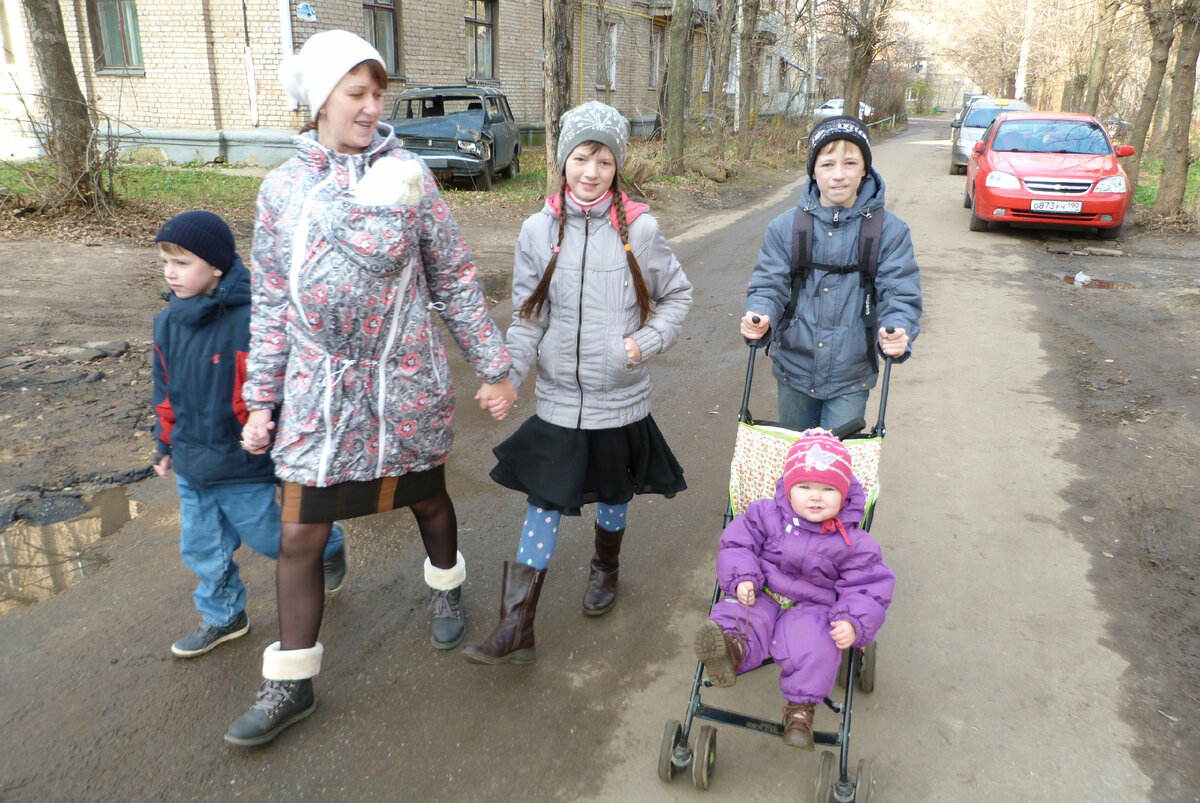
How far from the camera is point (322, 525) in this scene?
107 inches

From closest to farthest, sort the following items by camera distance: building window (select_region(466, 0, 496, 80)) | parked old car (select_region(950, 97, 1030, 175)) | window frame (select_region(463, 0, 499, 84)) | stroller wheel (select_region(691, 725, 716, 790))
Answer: stroller wheel (select_region(691, 725, 716, 790))
parked old car (select_region(950, 97, 1030, 175))
window frame (select_region(463, 0, 499, 84))
building window (select_region(466, 0, 496, 80))

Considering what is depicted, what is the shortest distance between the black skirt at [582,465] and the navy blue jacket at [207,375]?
914 millimetres

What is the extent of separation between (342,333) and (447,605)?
1.23m

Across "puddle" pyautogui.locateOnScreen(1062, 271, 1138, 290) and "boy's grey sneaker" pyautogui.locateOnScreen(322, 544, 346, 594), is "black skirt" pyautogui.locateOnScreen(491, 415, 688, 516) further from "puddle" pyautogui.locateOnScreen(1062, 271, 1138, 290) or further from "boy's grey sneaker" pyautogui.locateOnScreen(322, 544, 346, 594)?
"puddle" pyautogui.locateOnScreen(1062, 271, 1138, 290)

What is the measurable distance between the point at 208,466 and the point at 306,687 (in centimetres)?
81

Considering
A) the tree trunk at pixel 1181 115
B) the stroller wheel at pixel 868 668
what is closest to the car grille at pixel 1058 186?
the tree trunk at pixel 1181 115

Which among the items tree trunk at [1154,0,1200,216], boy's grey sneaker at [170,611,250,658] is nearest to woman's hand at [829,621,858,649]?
boy's grey sneaker at [170,611,250,658]

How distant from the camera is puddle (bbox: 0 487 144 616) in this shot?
A: 3.51m

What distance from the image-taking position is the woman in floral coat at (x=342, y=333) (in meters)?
2.46

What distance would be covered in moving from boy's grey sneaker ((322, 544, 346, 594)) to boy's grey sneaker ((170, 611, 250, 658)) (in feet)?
1.22

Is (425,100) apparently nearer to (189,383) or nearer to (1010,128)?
(1010,128)

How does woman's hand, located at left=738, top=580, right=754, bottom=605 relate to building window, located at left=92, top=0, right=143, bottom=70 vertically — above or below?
below

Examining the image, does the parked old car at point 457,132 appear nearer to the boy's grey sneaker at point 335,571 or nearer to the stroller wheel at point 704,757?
the boy's grey sneaker at point 335,571

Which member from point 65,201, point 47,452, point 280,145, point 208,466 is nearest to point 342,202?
point 208,466
